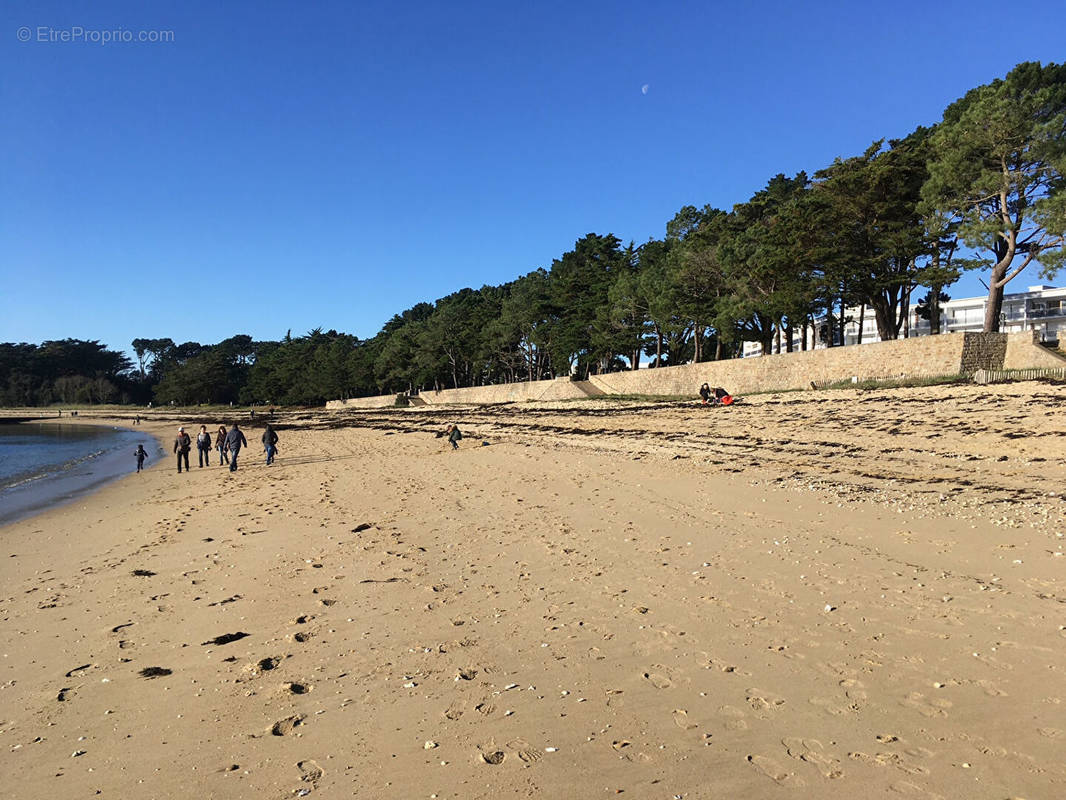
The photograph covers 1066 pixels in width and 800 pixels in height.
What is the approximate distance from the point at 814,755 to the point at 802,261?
35.1 meters

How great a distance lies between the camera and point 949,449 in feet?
44.0

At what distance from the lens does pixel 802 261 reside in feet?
110

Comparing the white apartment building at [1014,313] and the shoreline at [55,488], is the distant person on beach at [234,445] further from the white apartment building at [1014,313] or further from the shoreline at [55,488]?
the white apartment building at [1014,313]

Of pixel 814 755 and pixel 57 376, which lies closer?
pixel 814 755

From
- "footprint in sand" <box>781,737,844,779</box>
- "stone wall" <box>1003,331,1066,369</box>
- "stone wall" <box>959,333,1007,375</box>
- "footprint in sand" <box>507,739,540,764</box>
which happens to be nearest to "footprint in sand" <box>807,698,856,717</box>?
"footprint in sand" <box>781,737,844,779</box>

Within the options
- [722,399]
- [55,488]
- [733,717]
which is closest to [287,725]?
[733,717]

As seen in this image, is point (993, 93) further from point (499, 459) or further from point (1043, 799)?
point (1043, 799)

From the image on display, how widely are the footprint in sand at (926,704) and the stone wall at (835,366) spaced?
84.7 ft

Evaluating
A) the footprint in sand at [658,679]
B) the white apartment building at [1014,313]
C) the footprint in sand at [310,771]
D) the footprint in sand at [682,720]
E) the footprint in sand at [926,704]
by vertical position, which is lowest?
the footprint in sand at [310,771]

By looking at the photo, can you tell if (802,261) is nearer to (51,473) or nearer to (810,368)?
(810,368)

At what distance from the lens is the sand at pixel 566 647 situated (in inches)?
124

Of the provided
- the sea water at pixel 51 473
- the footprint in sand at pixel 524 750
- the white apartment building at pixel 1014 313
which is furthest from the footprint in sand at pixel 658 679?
the white apartment building at pixel 1014 313

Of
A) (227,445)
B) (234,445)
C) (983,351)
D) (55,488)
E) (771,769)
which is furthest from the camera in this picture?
(983,351)

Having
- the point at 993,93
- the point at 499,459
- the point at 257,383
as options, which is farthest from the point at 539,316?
the point at 257,383
